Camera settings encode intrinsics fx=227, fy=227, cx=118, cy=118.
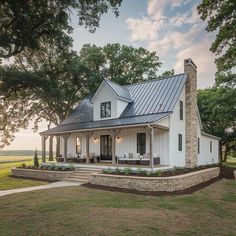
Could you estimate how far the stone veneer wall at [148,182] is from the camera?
10.8 metres

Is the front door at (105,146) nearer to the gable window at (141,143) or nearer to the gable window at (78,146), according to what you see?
the gable window at (78,146)

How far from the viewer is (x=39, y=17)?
1017 cm

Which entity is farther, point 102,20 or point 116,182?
point 116,182

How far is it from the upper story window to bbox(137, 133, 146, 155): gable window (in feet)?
10.7

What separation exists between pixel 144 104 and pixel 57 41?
801 centimetres

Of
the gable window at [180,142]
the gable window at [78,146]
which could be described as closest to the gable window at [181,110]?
the gable window at [180,142]

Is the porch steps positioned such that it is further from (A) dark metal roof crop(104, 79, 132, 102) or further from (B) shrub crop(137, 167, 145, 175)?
(A) dark metal roof crop(104, 79, 132, 102)

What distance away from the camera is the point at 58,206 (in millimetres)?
7809

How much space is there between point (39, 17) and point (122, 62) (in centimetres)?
2196

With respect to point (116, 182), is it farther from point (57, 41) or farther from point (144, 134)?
point (57, 41)

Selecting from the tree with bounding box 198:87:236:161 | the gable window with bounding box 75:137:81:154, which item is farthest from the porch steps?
the tree with bounding box 198:87:236:161

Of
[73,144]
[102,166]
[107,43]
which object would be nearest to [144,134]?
[102,166]

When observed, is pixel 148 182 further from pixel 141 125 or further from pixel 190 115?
pixel 190 115

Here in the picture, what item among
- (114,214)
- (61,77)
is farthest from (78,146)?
(114,214)
